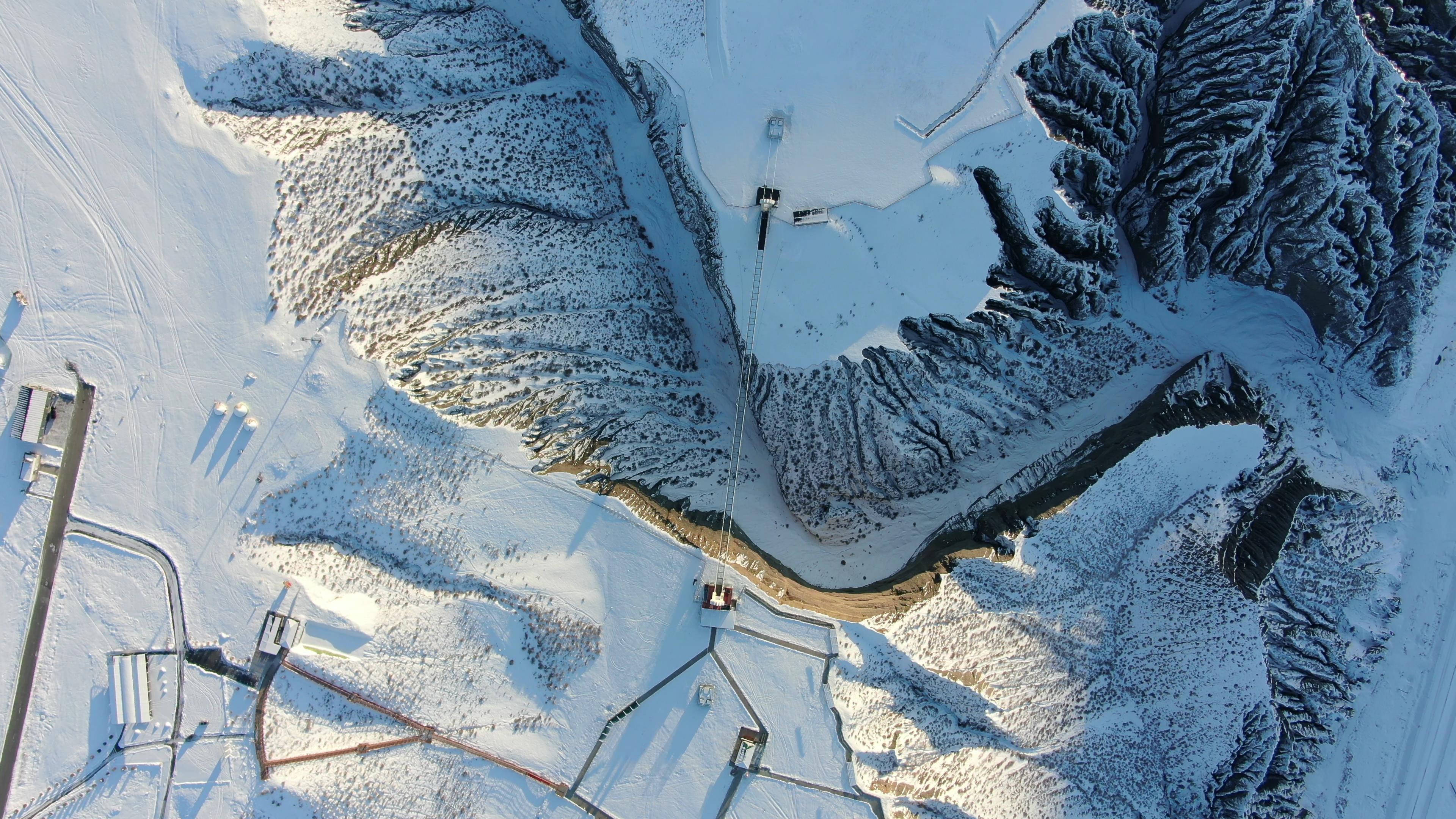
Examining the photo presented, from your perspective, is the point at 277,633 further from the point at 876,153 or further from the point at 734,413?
the point at 876,153

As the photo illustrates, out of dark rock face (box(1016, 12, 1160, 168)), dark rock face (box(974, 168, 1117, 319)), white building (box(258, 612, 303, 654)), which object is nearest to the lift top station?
dark rock face (box(974, 168, 1117, 319))

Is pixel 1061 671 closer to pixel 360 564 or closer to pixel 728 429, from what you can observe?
pixel 728 429

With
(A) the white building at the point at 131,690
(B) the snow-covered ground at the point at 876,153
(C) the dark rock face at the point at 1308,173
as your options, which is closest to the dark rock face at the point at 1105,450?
(C) the dark rock face at the point at 1308,173

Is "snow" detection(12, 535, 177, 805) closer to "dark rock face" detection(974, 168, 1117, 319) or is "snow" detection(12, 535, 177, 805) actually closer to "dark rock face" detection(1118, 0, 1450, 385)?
"dark rock face" detection(974, 168, 1117, 319)

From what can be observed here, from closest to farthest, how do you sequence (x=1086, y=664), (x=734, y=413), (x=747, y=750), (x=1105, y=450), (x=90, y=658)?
(x=90, y=658)
(x=747, y=750)
(x=1086, y=664)
(x=1105, y=450)
(x=734, y=413)

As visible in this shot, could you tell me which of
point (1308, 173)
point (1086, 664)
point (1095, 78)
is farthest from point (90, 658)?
point (1308, 173)

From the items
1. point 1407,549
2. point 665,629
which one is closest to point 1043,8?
point 1407,549
